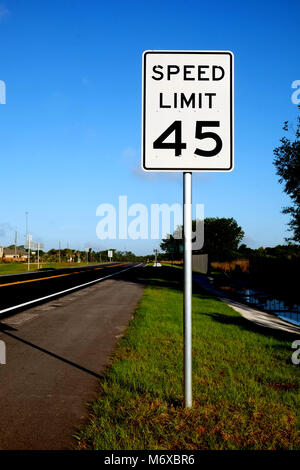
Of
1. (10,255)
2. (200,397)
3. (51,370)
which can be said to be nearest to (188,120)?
(200,397)

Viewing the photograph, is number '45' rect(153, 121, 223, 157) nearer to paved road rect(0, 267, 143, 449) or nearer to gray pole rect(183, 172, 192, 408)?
gray pole rect(183, 172, 192, 408)

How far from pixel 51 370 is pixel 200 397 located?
2.40 metres

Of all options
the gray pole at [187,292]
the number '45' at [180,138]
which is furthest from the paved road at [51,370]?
the number '45' at [180,138]

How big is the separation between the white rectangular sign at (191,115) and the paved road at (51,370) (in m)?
2.73

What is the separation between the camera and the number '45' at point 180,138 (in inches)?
163

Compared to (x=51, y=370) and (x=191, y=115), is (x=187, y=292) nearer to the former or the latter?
(x=191, y=115)

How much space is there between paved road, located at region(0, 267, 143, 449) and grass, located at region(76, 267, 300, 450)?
26 centimetres

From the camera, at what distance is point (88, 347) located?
24.0 ft

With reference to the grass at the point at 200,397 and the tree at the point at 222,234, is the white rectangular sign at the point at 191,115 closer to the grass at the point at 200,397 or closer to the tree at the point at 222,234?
the grass at the point at 200,397

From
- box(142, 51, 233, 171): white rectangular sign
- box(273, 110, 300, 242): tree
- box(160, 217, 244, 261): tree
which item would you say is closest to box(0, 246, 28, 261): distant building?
box(160, 217, 244, 261): tree

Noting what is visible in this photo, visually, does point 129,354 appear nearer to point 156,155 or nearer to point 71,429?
point 71,429

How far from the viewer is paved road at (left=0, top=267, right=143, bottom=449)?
12.6 ft
